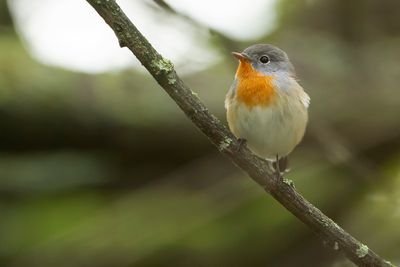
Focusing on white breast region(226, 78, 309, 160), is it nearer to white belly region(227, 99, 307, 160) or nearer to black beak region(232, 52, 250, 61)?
white belly region(227, 99, 307, 160)

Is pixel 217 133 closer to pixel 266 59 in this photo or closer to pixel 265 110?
pixel 265 110

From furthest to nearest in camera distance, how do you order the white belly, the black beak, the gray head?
1. the gray head
2. the black beak
3. the white belly

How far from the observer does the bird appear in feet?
16.3

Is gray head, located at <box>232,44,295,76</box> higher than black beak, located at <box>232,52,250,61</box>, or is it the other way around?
gray head, located at <box>232,44,295,76</box>

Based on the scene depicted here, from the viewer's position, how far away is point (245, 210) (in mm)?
6645

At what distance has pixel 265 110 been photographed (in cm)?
498

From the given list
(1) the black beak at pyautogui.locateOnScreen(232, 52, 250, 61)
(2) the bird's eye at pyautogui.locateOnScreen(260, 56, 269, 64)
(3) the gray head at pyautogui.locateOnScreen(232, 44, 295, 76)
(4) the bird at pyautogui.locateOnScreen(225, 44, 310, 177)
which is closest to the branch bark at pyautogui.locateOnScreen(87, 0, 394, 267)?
(4) the bird at pyautogui.locateOnScreen(225, 44, 310, 177)

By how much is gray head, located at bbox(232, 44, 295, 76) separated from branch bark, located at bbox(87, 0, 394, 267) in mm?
1987

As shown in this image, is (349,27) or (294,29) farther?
(294,29)

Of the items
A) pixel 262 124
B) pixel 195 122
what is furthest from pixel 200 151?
pixel 195 122

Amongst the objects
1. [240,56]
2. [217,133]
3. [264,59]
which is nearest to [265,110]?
[240,56]

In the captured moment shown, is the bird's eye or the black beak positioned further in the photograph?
the bird's eye

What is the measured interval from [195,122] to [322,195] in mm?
3804

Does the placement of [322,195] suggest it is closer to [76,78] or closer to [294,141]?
[294,141]
